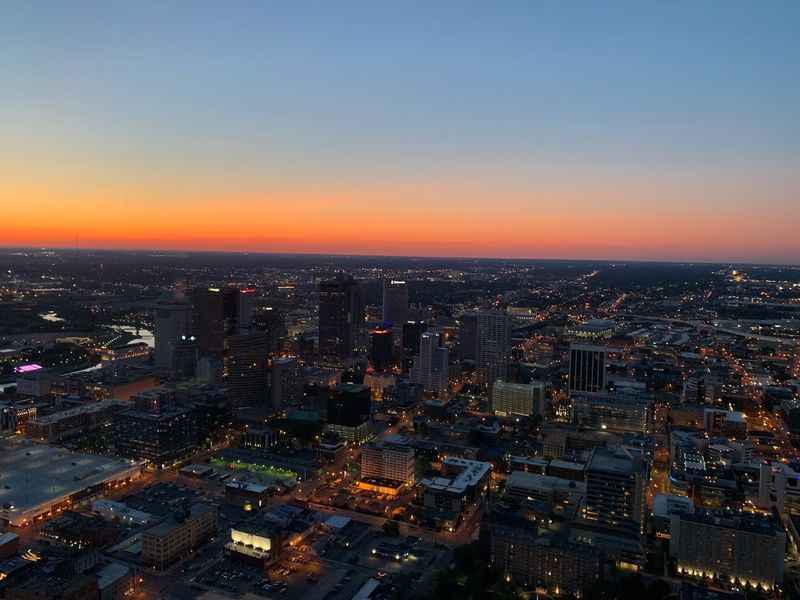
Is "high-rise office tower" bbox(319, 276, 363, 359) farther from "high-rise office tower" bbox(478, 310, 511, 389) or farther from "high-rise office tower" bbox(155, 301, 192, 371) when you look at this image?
"high-rise office tower" bbox(478, 310, 511, 389)

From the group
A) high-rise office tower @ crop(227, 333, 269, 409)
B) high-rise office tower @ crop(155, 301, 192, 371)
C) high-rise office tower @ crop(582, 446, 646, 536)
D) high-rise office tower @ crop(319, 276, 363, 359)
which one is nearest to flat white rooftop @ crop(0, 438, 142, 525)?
high-rise office tower @ crop(227, 333, 269, 409)

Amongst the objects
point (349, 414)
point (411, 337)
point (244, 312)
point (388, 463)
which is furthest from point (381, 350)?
point (388, 463)

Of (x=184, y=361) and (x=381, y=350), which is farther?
(x=381, y=350)

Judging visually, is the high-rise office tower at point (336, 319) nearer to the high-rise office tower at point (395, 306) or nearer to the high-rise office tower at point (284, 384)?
the high-rise office tower at point (395, 306)

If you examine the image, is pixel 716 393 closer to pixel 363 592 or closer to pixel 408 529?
pixel 408 529

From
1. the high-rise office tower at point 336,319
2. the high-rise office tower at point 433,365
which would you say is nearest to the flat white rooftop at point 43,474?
the high-rise office tower at point 433,365

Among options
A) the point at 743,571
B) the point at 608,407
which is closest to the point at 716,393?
the point at 608,407

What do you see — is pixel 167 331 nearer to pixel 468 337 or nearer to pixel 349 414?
pixel 349 414
